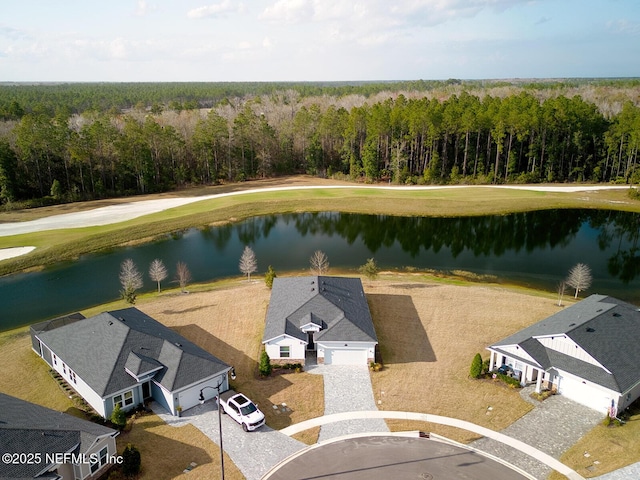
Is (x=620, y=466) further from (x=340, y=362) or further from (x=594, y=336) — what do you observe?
(x=340, y=362)

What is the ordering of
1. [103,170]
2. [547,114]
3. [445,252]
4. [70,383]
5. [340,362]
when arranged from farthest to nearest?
[547,114]
[103,170]
[445,252]
[340,362]
[70,383]

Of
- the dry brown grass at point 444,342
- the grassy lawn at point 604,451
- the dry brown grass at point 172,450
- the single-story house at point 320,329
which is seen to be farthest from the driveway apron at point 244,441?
the grassy lawn at point 604,451

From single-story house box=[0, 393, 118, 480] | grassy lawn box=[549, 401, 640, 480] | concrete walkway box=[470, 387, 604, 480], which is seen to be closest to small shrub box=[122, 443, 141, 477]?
single-story house box=[0, 393, 118, 480]

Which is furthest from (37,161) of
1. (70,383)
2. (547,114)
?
(547,114)

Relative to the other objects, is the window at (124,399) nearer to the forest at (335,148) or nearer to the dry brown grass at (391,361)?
the dry brown grass at (391,361)

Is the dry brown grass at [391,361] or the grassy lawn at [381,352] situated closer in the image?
the dry brown grass at [391,361]
